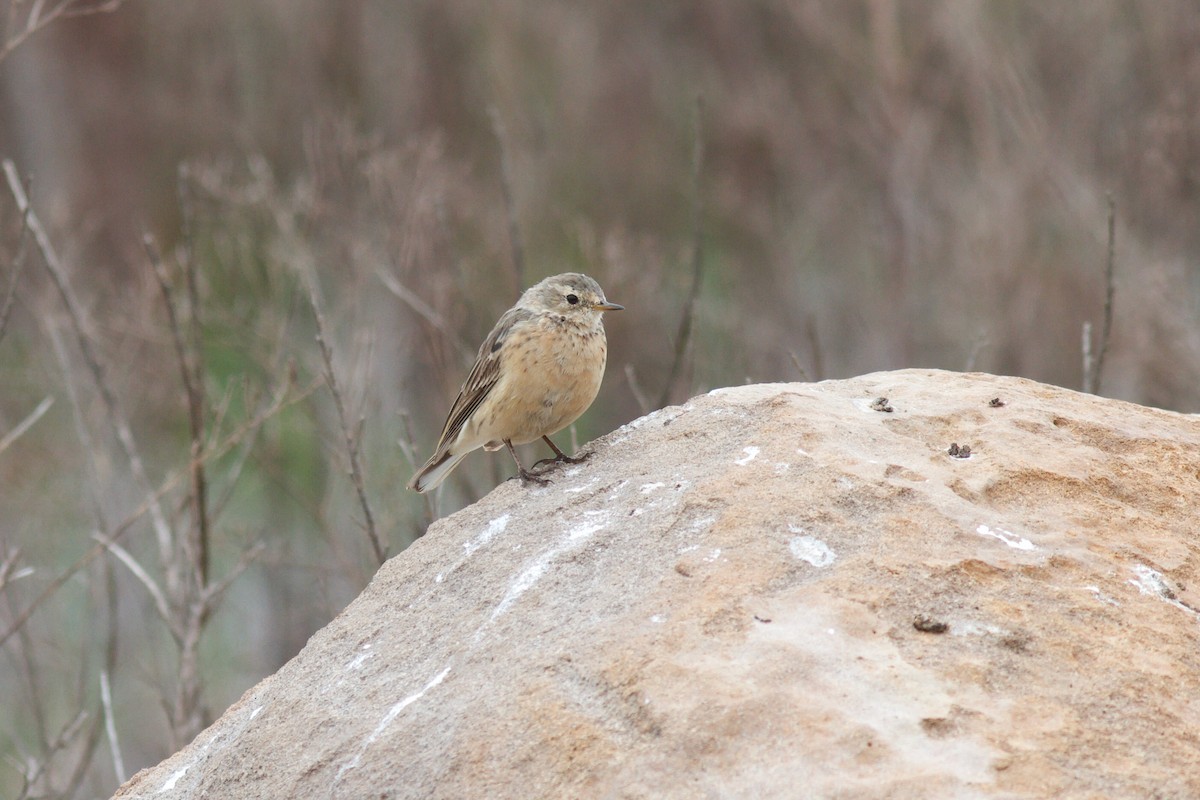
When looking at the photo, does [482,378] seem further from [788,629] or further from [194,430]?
[788,629]

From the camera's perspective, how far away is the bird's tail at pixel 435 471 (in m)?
6.09

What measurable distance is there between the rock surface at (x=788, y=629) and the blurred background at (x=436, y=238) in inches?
70.6

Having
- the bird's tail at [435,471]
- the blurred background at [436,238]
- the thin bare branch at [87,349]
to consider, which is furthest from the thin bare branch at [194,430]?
the bird's tail at [435,471]

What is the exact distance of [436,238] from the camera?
30.5 ft

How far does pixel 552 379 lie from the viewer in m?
5.57

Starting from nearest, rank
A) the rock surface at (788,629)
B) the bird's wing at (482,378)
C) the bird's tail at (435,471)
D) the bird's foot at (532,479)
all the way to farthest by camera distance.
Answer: the rock surface at (788,629), the bird's foot at (532,479), the bird's wing at (482,378), the bird's tail at (435,471)

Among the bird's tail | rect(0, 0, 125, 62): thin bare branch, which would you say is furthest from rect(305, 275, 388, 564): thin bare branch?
rect(0, 0, 125, 62): thin bare branch

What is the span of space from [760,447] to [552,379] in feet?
5.44

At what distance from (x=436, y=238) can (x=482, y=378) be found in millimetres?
3592

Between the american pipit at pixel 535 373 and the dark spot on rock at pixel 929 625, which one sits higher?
the american pipit at pixel 535 373

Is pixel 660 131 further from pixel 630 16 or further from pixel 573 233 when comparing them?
pixel 573 233

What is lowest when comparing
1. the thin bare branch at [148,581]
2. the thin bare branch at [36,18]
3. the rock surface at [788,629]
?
the thin bare branch at [148,581]

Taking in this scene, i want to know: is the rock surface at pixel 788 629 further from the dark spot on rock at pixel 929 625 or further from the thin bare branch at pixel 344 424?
the thin bare branch at pixel 344 424

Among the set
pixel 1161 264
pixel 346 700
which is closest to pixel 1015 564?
pixel 346 700
